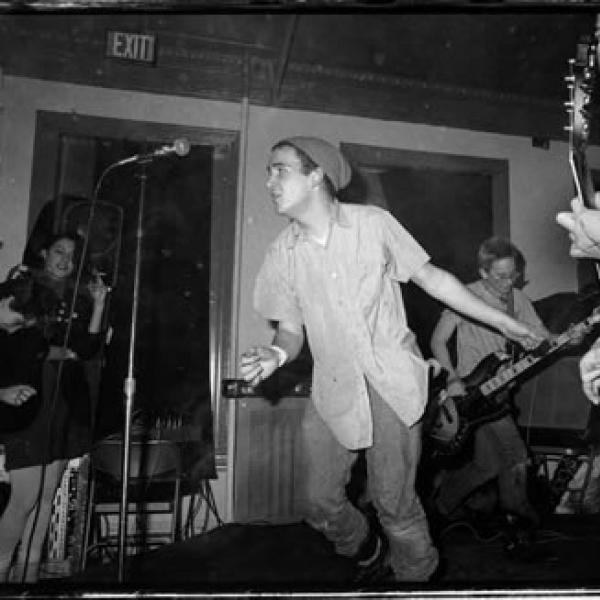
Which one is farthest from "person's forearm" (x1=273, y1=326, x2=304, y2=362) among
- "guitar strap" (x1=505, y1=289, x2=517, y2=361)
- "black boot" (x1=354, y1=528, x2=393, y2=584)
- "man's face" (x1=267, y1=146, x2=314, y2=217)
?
"guitar strap" (x1=505, y1=289, x2=517, y2=361)

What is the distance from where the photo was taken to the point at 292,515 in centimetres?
233

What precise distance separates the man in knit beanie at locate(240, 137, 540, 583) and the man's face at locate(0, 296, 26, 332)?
875mm

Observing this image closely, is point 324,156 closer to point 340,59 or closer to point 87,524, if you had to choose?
point 340,59

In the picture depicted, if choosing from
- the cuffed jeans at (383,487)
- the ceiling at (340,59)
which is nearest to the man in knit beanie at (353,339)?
the cuffed jeans at (383,487)

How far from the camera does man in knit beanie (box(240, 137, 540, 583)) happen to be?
125 cm

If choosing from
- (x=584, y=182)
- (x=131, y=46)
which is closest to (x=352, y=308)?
(x=584, y=182)

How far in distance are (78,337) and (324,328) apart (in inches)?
39.4

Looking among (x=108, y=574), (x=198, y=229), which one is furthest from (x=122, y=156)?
(x=108, y=574)

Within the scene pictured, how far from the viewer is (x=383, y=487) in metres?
1.24

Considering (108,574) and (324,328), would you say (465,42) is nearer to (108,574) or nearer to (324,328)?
(324,328)

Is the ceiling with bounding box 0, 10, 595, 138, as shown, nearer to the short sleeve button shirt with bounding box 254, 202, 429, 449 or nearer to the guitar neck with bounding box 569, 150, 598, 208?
the short sleeve button shirt with bounding box 254, 202, 429, 449

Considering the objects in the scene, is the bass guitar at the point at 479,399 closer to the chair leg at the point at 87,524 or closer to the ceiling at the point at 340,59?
the chair leg at the point at 87,524

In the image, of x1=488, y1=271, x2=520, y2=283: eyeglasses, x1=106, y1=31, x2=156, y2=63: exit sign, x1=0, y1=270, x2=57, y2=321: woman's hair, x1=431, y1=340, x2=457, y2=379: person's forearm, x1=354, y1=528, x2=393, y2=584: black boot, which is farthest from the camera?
x1=106, y1=31, x2=156, y2=63: exit sign

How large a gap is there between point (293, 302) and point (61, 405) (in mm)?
957
